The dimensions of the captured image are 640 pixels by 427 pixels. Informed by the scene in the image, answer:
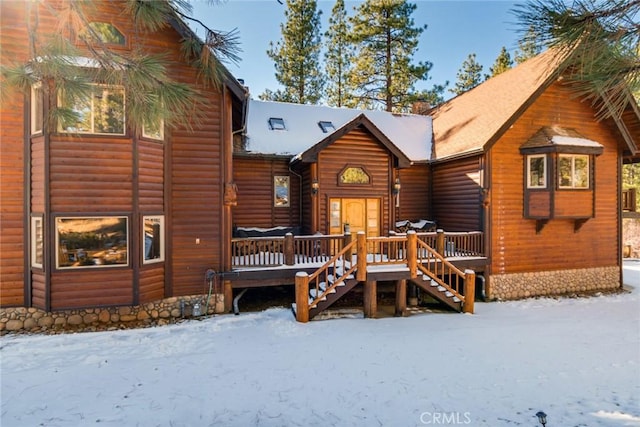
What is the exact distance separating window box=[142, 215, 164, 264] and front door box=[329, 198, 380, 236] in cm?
513

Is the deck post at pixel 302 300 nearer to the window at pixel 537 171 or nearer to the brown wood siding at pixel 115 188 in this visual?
the brown wood siding at pixel 115 188

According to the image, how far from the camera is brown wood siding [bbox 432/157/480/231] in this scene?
10562 mm

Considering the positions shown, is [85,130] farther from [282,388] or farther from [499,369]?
[499,369]

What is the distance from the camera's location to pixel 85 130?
6.84m

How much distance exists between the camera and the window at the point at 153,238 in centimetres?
735

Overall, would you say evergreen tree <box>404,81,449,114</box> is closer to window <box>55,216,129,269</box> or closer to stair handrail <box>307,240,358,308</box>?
stair handrail <box>307,240,358,308</box>

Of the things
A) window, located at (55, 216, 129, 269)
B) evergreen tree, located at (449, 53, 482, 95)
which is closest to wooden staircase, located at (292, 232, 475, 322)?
window, located at (55, 216, 129, 269)

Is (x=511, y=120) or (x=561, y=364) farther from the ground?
(x=511, y=120)

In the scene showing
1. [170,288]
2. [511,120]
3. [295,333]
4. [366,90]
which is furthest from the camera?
[366,90]

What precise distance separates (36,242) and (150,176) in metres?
2.80

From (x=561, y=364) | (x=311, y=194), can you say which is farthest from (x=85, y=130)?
(x=561, y=364)

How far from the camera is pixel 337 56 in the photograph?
23453mm

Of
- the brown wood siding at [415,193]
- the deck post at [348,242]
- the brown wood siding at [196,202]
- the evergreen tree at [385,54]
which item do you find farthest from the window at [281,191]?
the evergreen tree at [385,54]

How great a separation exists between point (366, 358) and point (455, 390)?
5.06 ft
